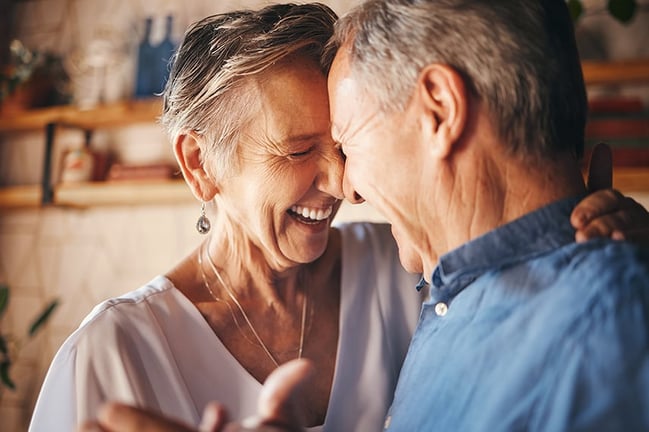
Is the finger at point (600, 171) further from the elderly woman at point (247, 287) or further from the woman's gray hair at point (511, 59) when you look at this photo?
the elderly woman at point (247, 287)

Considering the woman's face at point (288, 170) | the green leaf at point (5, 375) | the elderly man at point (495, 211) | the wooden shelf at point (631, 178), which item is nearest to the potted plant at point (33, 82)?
the green leaf at point (5, 375)

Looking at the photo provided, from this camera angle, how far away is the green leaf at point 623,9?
8.19 ft

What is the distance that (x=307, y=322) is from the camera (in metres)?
1.52

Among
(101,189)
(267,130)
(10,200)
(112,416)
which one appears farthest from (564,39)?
(10,200)

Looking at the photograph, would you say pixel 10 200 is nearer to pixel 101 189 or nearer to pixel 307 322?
pixel 101 189

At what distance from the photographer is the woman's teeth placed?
4.63 feet

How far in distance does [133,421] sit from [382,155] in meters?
0.53

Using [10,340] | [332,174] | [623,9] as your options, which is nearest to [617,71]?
[623,9]

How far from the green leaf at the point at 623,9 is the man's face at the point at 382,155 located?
5.85ft

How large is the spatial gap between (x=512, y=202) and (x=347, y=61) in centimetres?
35

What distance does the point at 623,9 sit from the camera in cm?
250

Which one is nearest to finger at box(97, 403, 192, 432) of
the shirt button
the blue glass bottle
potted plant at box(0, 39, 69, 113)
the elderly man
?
the elderly man

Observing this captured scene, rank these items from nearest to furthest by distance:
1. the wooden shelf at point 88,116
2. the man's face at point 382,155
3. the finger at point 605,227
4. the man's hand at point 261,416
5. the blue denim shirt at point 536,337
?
the man's hand at point 261,416 → the blue denim shirt at point 536,337 → the finger at point 605,227 → the man's face at point 382,155 → the wooden shelf at point 88,116

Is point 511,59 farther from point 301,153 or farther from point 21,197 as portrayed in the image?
point 21,197
